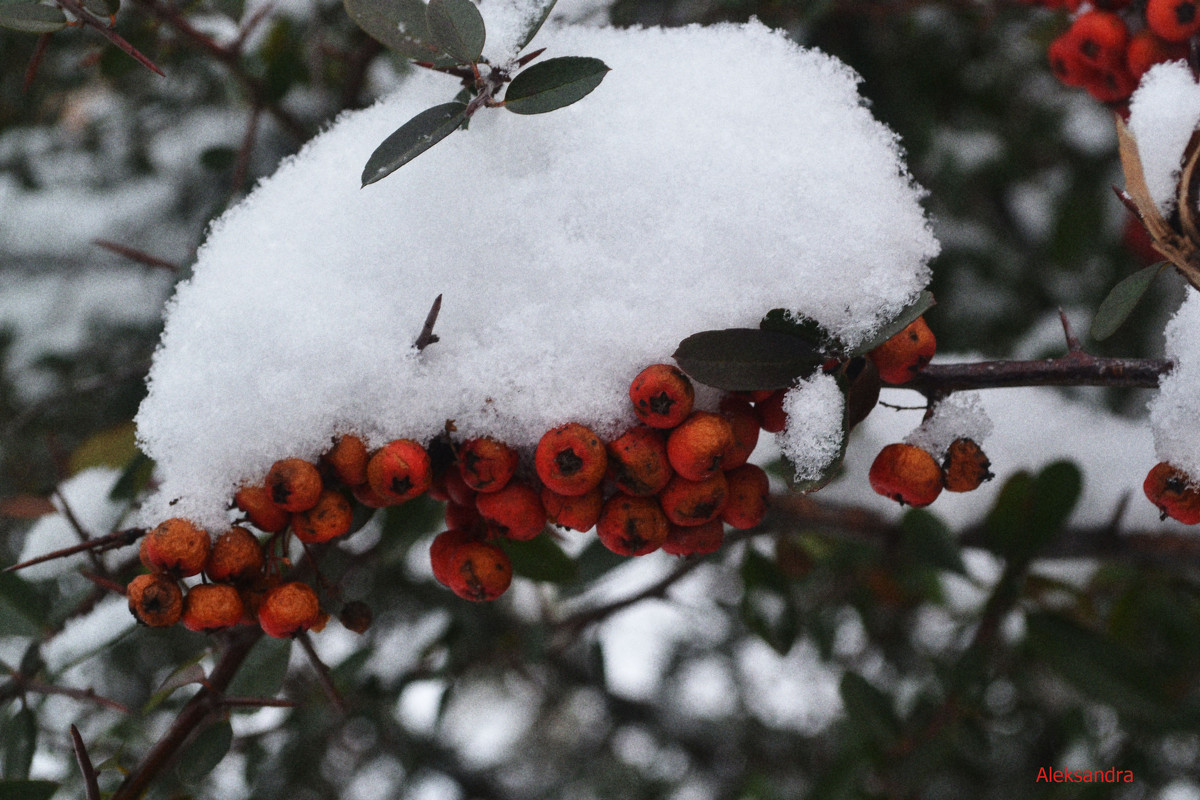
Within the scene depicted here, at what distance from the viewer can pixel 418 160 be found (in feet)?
3.31

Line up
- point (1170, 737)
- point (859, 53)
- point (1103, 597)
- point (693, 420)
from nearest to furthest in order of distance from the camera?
point (693, 420), point (1170, 737), point (859, 53), point (1103, 597)

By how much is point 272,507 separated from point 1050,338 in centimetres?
208

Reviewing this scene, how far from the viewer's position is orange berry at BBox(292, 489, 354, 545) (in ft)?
2.84

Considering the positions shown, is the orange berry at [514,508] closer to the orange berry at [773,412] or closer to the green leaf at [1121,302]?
the orange berry at [773,412]

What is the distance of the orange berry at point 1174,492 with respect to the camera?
85cm

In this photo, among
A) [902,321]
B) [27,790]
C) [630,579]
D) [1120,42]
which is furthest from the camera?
[630,579]

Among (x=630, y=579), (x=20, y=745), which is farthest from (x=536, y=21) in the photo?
(x=630, y=579)

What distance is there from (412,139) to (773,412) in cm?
45

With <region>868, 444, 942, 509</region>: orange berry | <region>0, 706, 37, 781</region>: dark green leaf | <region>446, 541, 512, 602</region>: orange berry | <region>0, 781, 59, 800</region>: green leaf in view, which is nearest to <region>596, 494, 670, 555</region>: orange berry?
<region>446, 541, 512, 602</region>: orange berry

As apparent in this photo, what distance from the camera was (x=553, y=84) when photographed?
891 mm

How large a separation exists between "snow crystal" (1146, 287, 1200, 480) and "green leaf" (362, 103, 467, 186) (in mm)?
762

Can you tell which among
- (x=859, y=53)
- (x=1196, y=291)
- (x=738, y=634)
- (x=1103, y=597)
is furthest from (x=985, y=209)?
(x=1196, y=291)

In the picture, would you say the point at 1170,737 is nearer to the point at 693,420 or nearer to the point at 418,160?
the point at 693,420

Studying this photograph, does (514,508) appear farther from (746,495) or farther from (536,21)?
(536,21)
